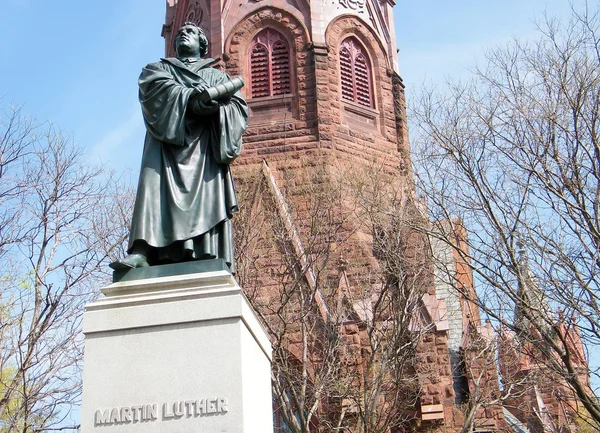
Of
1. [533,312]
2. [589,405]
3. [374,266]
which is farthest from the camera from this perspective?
[374,266]

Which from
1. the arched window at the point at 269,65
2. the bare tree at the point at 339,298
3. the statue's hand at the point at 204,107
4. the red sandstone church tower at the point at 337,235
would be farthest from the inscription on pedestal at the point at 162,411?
the arched window at the point at 269,65

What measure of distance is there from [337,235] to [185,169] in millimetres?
14572

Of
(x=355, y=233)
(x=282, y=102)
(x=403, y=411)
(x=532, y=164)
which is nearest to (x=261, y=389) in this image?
(x=532, y=164)

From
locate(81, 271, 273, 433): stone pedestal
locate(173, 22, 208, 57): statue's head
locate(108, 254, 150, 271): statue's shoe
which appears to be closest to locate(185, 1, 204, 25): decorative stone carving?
locate(173, 22, 208, 57): statue's head

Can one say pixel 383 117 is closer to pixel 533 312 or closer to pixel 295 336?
pixel 295 336

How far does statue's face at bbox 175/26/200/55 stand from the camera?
7.29 meters

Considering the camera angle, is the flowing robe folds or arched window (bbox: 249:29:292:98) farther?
arched window (bbox: 249:29:292:98)

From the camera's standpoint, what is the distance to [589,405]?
1226 centimetres

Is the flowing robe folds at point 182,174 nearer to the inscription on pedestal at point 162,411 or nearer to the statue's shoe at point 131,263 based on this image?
the statue's shoe at point 131,263

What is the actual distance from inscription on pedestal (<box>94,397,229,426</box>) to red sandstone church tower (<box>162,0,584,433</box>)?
10421 mm

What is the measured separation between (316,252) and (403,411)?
4266 millimetres

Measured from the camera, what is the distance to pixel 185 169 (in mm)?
6605

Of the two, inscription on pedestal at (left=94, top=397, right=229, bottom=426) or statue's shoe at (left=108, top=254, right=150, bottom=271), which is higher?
statue's shoe at (left=108, top=254, right=150, bottom=271)

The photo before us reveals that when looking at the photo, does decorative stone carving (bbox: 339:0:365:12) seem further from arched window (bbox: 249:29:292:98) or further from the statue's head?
the statue's head
